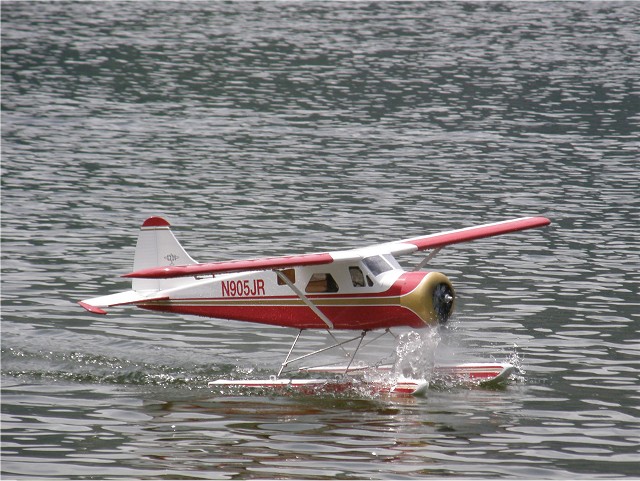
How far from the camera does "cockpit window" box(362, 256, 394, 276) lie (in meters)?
17.0

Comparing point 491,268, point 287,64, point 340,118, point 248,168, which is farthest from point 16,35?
point 491,268

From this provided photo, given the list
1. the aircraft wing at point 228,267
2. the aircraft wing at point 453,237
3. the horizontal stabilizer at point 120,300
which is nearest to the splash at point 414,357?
the aircraft wing at point 453,237

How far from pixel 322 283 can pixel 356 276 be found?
59 centimetres

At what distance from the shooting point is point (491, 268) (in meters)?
24.3

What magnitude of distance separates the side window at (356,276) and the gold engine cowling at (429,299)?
0.75 metres

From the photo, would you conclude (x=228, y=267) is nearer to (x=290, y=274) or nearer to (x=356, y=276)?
(x=290, y=274)

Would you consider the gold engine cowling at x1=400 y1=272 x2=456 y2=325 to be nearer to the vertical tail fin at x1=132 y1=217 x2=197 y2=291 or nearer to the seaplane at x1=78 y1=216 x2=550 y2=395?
the seaplane at x1=78 y1=216 x2=550 y2=395

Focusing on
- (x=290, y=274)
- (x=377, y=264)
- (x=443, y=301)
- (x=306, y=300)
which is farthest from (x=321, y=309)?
(x=443, y=301)

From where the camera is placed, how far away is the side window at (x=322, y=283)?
679 inches

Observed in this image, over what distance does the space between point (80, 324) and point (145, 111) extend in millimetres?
28339

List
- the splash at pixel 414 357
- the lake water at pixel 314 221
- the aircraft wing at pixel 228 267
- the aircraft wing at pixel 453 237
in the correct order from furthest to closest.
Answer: the aircraft wing at pixel 453 237 < the splash at pixel 414 357 < the aircraft wing at pixel 228 267 < the lake water at pixel 314 221

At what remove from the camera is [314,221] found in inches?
1147

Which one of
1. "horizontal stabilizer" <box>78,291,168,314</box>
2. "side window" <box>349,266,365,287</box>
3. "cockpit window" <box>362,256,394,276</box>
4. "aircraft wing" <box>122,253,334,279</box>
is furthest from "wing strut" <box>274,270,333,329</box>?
"horizontal stabilizer" <box>78,291,168,314</box>

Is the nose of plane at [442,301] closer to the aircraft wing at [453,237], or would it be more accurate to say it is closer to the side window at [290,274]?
the aircraft wing at [453,237]
